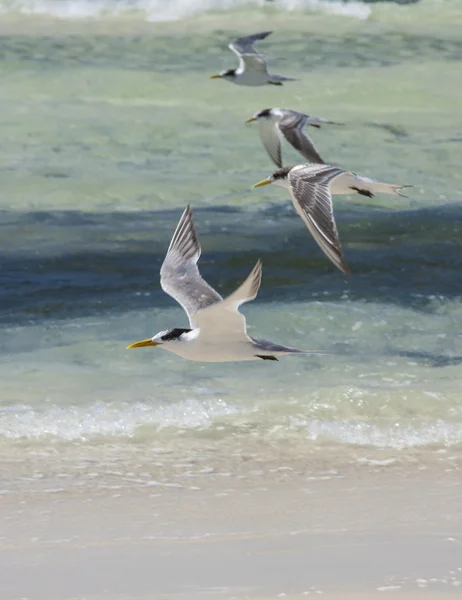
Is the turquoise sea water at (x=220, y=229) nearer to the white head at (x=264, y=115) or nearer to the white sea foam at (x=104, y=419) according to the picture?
the white sea foam at (x=104, y=419)

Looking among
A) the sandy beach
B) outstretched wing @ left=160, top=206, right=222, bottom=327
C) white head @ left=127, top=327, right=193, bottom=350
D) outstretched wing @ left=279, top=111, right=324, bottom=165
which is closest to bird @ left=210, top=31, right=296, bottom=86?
outstretched wing @ left=279, top=111, right=324, bottom=165

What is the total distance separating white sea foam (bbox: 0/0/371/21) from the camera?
1962 cm

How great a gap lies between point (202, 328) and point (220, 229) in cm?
626

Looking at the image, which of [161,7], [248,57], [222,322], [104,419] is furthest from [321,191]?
[161,7]

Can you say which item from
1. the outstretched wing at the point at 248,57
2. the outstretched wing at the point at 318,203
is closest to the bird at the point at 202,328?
the outstretched wing at the point at 318,203

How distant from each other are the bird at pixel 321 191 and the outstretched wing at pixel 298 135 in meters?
0.75

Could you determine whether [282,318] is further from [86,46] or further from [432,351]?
[86,46]

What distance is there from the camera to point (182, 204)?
11.9 m

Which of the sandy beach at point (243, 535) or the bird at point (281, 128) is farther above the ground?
the bird at point (281, 128)

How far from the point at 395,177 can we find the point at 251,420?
7.89 m

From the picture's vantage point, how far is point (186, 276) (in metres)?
4.90

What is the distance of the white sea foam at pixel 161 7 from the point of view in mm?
19625

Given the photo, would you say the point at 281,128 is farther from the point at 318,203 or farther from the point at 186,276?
the point at 186,276

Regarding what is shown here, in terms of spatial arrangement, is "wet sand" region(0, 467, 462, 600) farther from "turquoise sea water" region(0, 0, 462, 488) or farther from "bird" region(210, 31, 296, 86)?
"bird" region(210, 31, 296, 86)
